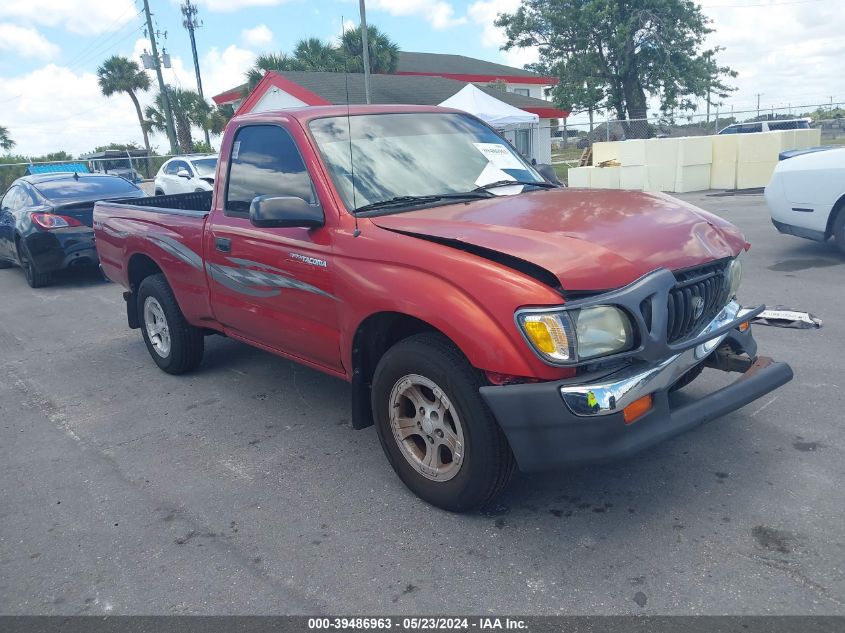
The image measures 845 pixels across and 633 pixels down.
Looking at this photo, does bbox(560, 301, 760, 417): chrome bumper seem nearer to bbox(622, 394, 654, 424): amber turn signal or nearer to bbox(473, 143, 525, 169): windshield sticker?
bbox(622, 394, 654, 424): amber turn signal

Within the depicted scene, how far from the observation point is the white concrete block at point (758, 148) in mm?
16156

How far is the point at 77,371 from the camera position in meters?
5.87

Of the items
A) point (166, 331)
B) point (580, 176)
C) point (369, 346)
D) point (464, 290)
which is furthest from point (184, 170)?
point (464, 290)

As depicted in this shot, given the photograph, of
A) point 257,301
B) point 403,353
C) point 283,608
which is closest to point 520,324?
point 403,353

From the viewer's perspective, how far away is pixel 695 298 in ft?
10.0

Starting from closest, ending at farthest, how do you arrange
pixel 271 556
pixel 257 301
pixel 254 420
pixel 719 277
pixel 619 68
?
1. pixel 271 556
2. pixel 719 277
3. pixel 257 301
4. pixel 254 420
5. pixel 619 68

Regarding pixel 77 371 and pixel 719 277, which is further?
pixel 77 371

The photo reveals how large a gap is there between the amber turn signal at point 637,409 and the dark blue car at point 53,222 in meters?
8.39

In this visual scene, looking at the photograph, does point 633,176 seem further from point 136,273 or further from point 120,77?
point 120,77

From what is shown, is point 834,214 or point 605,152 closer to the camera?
point 834,214

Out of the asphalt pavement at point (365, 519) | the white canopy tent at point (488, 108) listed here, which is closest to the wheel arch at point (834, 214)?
the asphalt pavement at point (365, 519)

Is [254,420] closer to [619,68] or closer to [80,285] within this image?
[80,285]

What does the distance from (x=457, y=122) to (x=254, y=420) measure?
2.35 meters

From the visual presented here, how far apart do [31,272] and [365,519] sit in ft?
28.2
